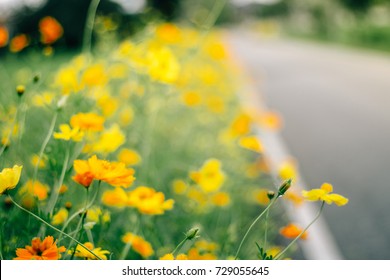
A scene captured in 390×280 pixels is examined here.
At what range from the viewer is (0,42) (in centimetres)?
167

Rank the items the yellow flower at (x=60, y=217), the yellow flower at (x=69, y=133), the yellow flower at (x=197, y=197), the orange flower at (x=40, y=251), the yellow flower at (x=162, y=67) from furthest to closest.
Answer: the yellow flower at (x=197, y=197) < the yellow flower at (x=162, y=67) < the yellow flower at (x=60, y=217) < the yellow flower at (x=69, y=133) < the orange flower at (x=40, y=251)

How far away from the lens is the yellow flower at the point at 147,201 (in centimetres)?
102

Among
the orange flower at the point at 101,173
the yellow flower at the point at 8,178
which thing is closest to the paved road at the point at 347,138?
the orange flower at the point at 101,173

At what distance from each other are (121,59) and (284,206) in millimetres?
1667

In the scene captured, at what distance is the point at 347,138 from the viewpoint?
4.62m

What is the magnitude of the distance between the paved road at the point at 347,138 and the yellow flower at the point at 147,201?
1569 mm

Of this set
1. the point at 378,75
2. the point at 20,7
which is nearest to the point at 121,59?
the point at 378,75

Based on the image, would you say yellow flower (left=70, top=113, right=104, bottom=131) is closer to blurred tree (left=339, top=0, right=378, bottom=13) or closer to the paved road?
the paved road

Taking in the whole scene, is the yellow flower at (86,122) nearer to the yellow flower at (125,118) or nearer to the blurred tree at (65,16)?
the yellow flower at (125,118)

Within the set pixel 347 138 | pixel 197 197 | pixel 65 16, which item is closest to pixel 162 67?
pixel 197 197

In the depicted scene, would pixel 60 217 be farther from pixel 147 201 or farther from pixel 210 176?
pixel 210 176

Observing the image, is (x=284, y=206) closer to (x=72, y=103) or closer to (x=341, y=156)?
(x=341, y=156)

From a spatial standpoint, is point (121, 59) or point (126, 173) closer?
point (126, 173)

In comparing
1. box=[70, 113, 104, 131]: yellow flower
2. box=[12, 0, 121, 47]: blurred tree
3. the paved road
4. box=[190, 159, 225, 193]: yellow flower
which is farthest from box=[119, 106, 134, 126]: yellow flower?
box=[12, 0, 121, 47]: blurred tree
